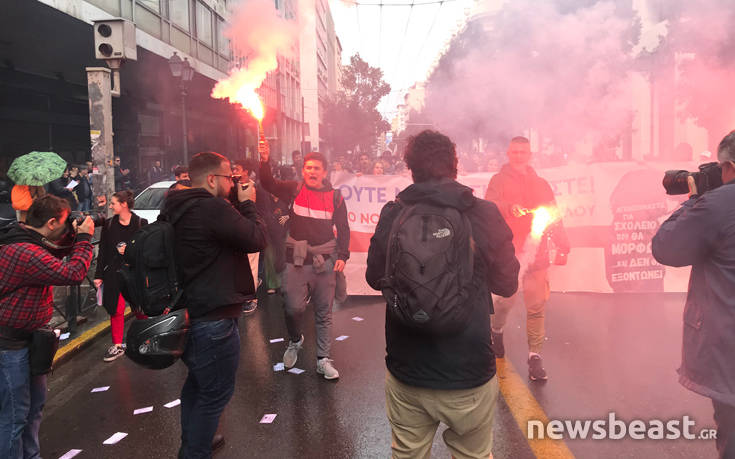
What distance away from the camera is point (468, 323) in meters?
2.02

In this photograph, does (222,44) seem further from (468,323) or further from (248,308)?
(468,323)

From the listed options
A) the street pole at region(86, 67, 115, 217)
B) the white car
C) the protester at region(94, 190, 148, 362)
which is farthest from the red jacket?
the white car

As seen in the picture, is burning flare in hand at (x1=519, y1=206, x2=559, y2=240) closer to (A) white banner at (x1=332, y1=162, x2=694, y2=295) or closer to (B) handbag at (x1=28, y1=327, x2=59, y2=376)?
(A) white banner at (x1=332, y1=162, x2=694, y2=295)

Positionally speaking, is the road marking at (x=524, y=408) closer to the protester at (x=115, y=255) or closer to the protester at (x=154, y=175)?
the protester at (x=115, y=255)

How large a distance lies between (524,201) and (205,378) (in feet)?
9.15

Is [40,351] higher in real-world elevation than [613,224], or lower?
lower

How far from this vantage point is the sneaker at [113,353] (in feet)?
16.1

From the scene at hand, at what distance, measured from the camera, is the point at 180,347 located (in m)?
2.51

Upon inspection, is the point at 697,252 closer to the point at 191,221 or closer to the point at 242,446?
the point at 191,221

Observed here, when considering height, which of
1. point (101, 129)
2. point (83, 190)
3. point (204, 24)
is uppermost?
point (204, 24)

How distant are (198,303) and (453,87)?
73.7 feet

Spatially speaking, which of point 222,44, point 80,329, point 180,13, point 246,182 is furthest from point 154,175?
point 246,182

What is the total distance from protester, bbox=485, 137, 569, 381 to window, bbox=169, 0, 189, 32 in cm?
1598

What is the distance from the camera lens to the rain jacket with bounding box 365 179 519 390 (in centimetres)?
202
